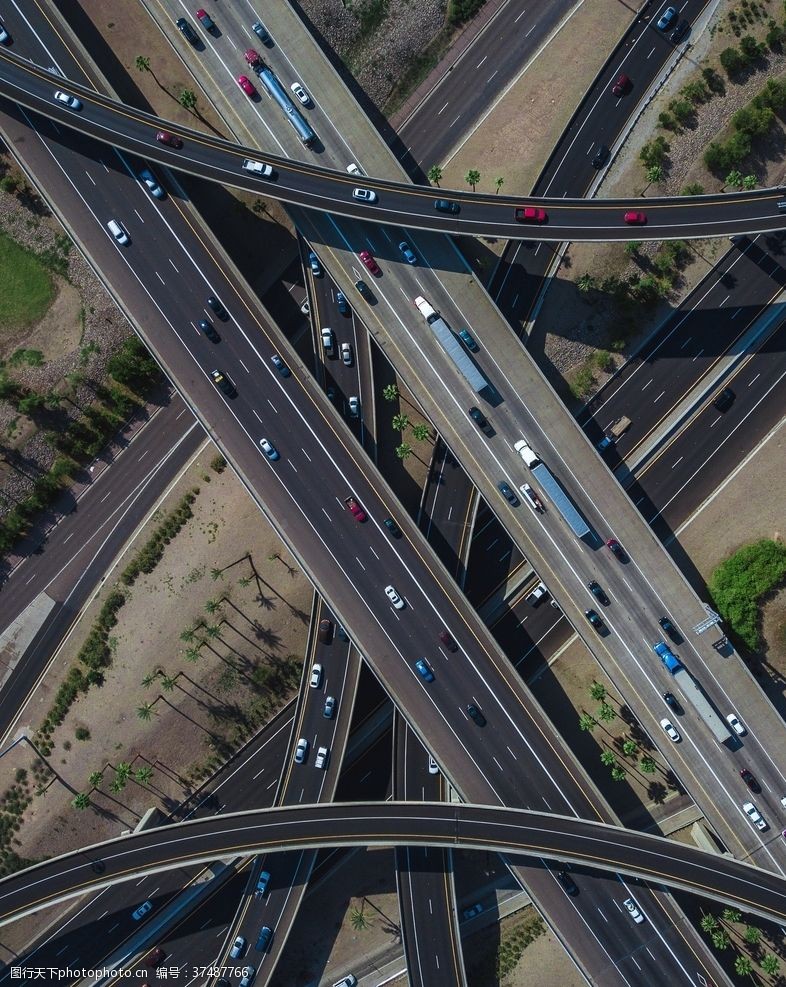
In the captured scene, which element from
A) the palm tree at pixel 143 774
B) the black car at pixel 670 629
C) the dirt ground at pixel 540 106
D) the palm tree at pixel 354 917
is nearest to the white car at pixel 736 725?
the black car at pixel 670 629

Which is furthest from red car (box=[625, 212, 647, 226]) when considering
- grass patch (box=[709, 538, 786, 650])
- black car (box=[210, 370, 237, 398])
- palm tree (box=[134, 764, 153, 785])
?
palm tree (box=[134, 764, 153, 785])

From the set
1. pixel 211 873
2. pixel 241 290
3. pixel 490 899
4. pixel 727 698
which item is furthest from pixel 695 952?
pixel 241 290

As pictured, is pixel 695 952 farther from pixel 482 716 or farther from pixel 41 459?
pixel 41 459

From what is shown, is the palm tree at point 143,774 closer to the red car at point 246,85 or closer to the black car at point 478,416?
the black car at point 478,416

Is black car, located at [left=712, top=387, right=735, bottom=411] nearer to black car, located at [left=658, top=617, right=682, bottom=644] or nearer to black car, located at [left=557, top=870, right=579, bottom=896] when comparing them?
black car, located at [left=658, top=617, right=682, bottom=644]

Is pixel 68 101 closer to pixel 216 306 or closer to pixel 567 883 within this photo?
pixel 216 306

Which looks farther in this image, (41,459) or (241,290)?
(41,459)

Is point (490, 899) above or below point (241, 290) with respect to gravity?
below

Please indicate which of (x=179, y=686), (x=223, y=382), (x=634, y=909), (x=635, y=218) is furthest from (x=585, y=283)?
(x=634, y=909)
